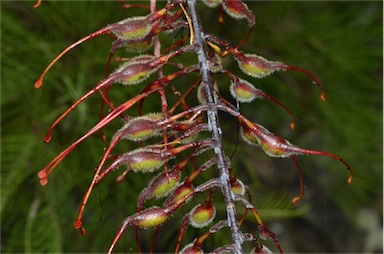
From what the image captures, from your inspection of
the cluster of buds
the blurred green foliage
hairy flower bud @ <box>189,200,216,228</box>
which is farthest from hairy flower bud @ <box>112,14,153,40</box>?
the blurred green foliage

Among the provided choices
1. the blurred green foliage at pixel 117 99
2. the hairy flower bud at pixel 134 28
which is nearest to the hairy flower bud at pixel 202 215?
the hairy flower bud at pixel 134 28

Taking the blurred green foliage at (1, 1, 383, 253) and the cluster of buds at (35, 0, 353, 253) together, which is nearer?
the cluster of buds at (35, 0, 353, 253)

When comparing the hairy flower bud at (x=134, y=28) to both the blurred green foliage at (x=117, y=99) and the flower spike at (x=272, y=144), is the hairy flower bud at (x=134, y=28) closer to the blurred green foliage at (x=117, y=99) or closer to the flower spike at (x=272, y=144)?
the flower spike at (x=272, y=144)

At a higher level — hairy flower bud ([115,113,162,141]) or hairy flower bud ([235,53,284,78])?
hairy flower bud ([235,53,284,78])

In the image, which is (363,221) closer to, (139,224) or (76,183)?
(76,183)

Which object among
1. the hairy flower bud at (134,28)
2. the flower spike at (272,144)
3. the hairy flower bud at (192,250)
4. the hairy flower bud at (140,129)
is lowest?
the hairy flower bud at (192,250)

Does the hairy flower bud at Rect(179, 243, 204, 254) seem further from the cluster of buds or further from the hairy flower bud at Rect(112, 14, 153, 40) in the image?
the hairy flower bud at Rect(112, 14, 153, 40)

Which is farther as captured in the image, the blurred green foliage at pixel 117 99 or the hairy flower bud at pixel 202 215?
the blurred green foliage at pixel 117 99

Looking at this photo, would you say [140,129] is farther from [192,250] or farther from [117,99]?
[117,99]

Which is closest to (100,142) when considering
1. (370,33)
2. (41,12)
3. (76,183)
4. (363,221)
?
(76,183)
